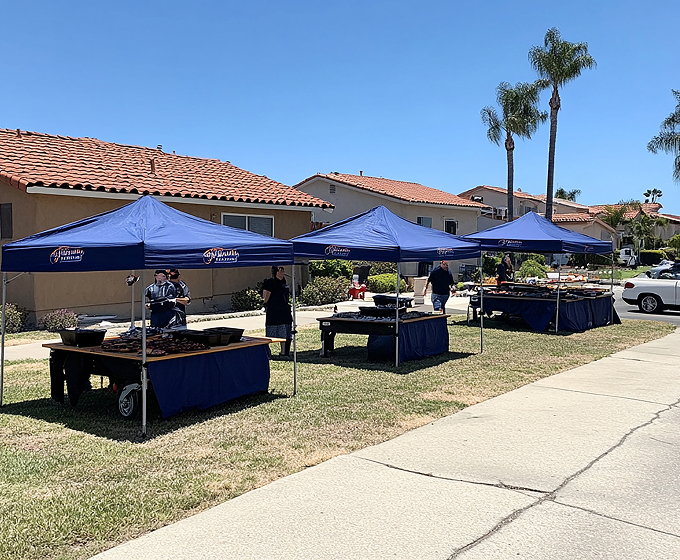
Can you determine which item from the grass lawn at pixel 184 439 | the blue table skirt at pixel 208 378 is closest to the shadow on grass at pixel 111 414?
the grass lawn at pixel 184 439

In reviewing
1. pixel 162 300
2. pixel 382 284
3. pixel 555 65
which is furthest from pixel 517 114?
pixel 162 300

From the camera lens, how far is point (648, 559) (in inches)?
181

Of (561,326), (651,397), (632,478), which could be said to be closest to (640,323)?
(561,326)

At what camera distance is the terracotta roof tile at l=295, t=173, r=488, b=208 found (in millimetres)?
36188

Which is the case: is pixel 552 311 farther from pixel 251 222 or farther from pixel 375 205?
pixel 375 205

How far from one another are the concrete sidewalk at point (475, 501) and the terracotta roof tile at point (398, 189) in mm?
27771

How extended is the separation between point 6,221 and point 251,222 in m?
6.94

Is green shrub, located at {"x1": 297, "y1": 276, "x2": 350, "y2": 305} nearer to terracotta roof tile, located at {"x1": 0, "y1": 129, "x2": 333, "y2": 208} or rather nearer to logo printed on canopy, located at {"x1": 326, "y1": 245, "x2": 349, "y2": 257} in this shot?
terracotta roof tile, located at {"x1": 0, "y1": 129, "x2": 333, "y2": 208}

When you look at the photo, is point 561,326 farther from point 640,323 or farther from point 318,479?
point 318,479

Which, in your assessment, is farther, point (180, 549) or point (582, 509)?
point (582, 509)

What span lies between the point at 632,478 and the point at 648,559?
1.78 m

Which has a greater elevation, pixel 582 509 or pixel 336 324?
pixel 336 324

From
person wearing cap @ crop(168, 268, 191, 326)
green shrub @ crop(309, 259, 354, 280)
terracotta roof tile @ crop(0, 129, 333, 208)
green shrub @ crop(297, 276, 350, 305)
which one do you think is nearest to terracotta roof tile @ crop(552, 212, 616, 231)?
green shrub @ crop(309, 259, 354, 280)

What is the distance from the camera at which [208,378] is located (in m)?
8.54
